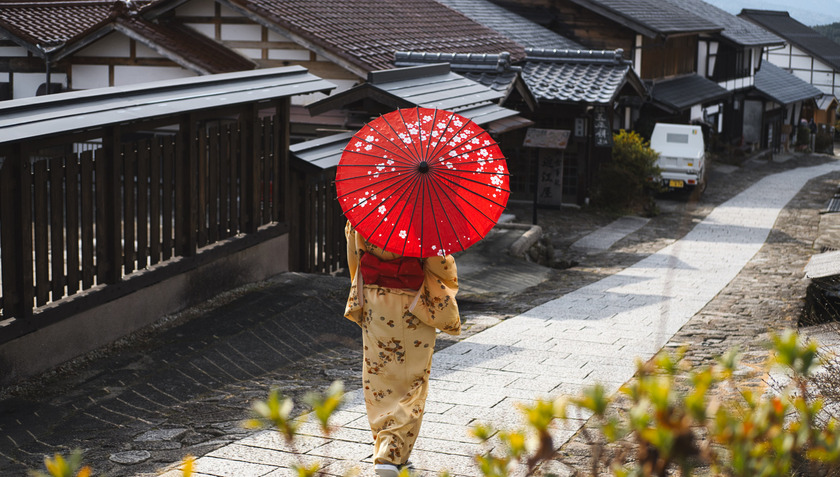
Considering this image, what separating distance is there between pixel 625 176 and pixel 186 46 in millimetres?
11356

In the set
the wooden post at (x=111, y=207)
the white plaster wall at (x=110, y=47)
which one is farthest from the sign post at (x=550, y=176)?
the wooden post at (x=111, y=207)

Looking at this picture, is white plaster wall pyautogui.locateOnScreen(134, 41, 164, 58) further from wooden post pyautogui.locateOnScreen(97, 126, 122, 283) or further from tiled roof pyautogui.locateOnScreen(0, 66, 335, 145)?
wooden post pyautogui.locateOnScreen(97, 126, 122, 283)

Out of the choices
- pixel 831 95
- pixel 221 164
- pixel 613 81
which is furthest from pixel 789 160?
pixel 221 164

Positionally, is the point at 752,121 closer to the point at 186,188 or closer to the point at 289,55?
the point at 289,55

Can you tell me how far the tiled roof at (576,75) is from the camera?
2075cm

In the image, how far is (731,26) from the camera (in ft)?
136

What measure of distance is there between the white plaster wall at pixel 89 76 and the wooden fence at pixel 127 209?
868 centimetres

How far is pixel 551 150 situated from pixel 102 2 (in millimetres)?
11486

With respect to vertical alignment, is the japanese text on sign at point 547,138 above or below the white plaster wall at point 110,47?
below

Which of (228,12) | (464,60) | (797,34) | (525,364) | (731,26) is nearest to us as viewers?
(525,364)

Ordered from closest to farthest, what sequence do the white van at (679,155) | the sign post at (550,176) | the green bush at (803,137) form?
1. the sign post at (550,176)
2. the white van at (679,155)
3. the green bush at (803,137)

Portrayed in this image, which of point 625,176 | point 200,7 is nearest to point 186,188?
point 200,7

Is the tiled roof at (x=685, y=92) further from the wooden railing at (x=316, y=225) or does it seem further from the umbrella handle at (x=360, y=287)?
the umbrella handle at (x=360, y=287)

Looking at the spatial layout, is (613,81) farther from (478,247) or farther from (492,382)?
(492,382)
